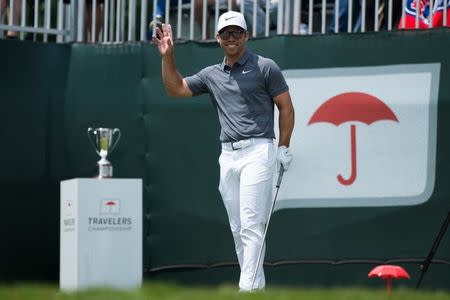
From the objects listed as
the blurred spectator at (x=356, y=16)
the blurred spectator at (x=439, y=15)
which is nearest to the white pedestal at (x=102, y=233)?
the blurred spectator at (x=356, y=16)

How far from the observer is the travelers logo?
10828 mm

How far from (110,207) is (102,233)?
0.69ft

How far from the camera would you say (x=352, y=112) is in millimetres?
11047

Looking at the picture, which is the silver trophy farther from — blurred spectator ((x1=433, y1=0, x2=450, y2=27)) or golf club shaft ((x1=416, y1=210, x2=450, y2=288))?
blurred spectator ((x1=433, y1=0, x2=450, y2=27))

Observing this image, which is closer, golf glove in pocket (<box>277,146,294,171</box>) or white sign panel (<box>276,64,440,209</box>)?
golf glove in pocket (<box>277,146,294,171</box>)

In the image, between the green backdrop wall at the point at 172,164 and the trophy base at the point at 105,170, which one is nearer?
the green backdrop wall at the point at 172,164

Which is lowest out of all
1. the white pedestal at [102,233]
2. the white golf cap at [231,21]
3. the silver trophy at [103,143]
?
the white pedestal at [102,233]

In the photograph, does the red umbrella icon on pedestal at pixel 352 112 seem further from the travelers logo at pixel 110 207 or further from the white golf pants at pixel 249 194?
the travelers logo at pixel 110 207

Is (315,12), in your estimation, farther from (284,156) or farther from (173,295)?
(173,295)

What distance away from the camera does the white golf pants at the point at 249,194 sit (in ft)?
30.8

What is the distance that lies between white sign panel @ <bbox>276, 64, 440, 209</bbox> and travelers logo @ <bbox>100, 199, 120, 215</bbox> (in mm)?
1284

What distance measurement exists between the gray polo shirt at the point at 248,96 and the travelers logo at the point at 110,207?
5.00 feet

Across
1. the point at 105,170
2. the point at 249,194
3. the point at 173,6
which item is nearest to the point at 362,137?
the point at 249,194

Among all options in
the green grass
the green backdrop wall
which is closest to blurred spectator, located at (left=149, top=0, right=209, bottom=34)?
the green backdrop wall
